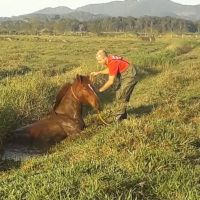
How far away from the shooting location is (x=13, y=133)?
9445mm

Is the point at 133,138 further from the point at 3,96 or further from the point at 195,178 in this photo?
the point at 3,96

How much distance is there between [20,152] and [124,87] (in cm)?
281

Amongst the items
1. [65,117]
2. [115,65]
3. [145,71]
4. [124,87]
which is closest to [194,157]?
[65,117]

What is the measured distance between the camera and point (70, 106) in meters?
9.83

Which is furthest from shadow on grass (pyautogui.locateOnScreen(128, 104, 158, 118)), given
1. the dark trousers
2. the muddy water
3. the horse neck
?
the muddy water

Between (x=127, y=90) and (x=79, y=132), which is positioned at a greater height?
(x=127, y=90)

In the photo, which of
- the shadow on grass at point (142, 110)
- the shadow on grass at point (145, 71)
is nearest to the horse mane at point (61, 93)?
the shadow on grass at point (142, 110)

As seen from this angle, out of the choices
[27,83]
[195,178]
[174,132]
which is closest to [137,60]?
[27,83]

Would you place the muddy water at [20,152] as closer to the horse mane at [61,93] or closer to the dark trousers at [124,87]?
the horse mane at [61,93]

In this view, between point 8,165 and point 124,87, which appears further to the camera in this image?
point 124,87

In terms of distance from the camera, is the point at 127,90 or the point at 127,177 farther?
the point at 127,90

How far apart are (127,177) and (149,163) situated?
2.43ft

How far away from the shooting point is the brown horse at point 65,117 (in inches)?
372

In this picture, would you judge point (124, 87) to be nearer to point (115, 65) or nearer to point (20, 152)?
point (115, 65)
